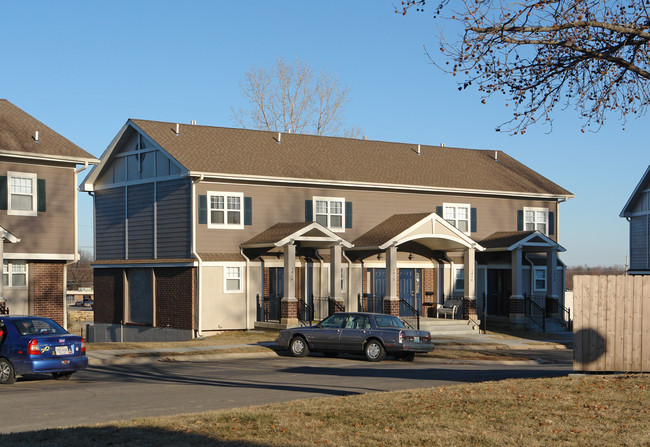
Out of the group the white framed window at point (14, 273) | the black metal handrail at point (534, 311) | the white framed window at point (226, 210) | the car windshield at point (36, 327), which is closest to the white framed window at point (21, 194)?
the white framed window at point (14, 273)

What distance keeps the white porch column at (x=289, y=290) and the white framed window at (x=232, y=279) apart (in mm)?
2242

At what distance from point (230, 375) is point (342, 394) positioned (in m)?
4.90

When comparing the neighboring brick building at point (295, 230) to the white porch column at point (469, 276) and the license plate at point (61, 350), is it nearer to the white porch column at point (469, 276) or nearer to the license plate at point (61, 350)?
the white porch column at point (469, 276)

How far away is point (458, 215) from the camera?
40.4m

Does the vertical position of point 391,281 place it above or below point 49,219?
below

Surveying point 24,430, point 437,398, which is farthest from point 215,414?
point 437,398

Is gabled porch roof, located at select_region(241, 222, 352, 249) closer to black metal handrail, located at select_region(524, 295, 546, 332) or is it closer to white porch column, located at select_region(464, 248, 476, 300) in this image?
white porch column, located at select_region(464, 248, 476, 300)

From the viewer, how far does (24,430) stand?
39.6 ft

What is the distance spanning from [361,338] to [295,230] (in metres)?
9.22

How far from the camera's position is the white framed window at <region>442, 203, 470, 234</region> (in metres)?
40.2

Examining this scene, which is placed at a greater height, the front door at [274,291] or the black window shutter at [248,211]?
the black window shutter at [248,211]

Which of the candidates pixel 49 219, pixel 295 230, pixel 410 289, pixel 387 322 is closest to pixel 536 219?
pixel 410 289

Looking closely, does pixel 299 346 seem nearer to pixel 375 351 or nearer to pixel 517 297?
pixel 375 351

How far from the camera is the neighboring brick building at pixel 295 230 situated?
111 ft
